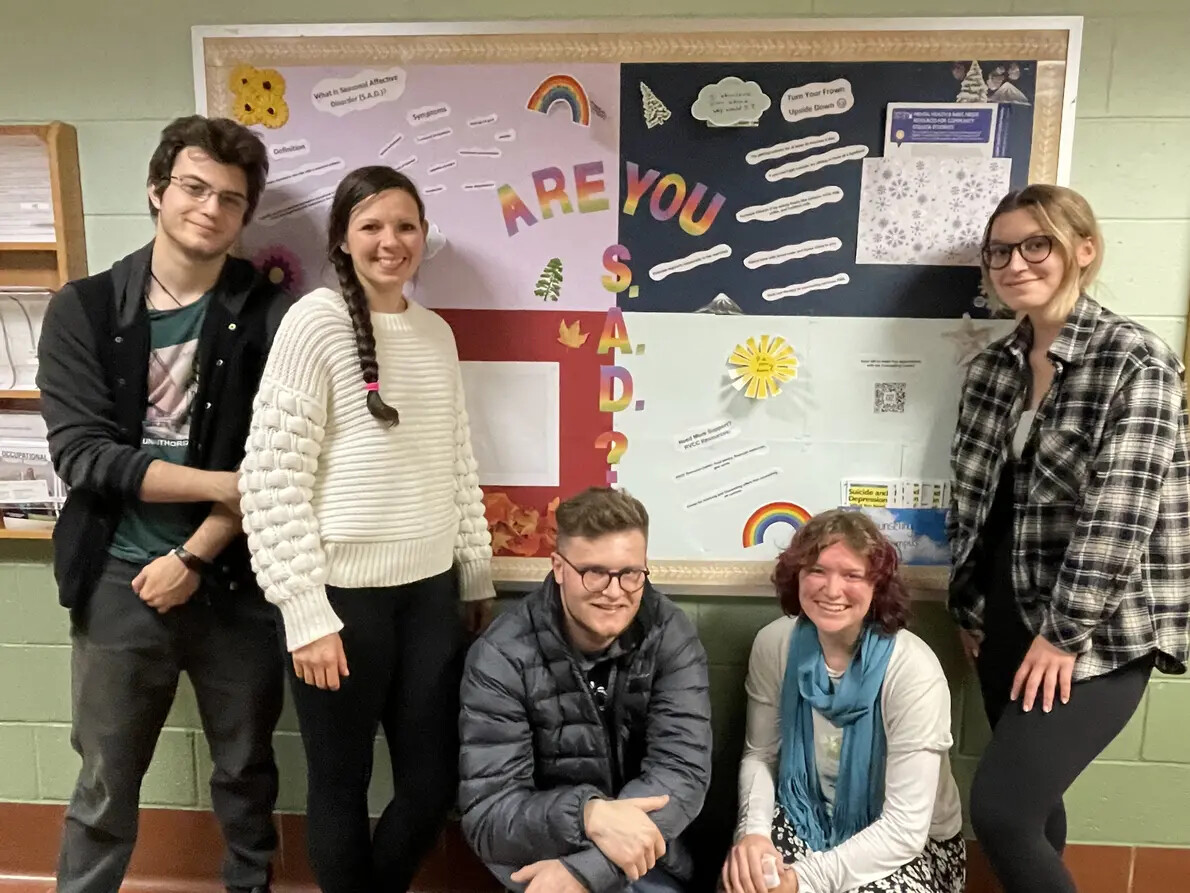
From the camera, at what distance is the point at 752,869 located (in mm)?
1487

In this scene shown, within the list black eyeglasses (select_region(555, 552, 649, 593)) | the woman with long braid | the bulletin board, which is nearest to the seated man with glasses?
black eyeglasses (select_region(555, 552, 649, 593))

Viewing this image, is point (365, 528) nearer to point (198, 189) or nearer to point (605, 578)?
point (605, 578)

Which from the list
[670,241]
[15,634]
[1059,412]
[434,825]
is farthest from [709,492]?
[15,634]

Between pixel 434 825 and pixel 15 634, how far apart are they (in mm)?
1117

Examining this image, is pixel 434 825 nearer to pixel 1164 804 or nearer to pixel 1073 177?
pixel 1164 804

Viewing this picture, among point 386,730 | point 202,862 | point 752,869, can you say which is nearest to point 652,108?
point 386,730

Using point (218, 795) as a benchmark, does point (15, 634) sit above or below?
above

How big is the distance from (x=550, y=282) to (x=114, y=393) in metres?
0.83

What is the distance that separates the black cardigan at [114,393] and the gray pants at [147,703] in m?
0.08

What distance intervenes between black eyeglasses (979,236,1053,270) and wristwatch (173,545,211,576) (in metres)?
1.51

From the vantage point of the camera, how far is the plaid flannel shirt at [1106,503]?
137 cm

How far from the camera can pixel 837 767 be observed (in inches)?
Result: 62.6

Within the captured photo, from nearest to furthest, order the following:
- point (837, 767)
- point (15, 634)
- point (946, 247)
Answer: point (837, 767) < point (946, 247) < point (15, 634)

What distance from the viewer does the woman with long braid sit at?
4.60 ft
